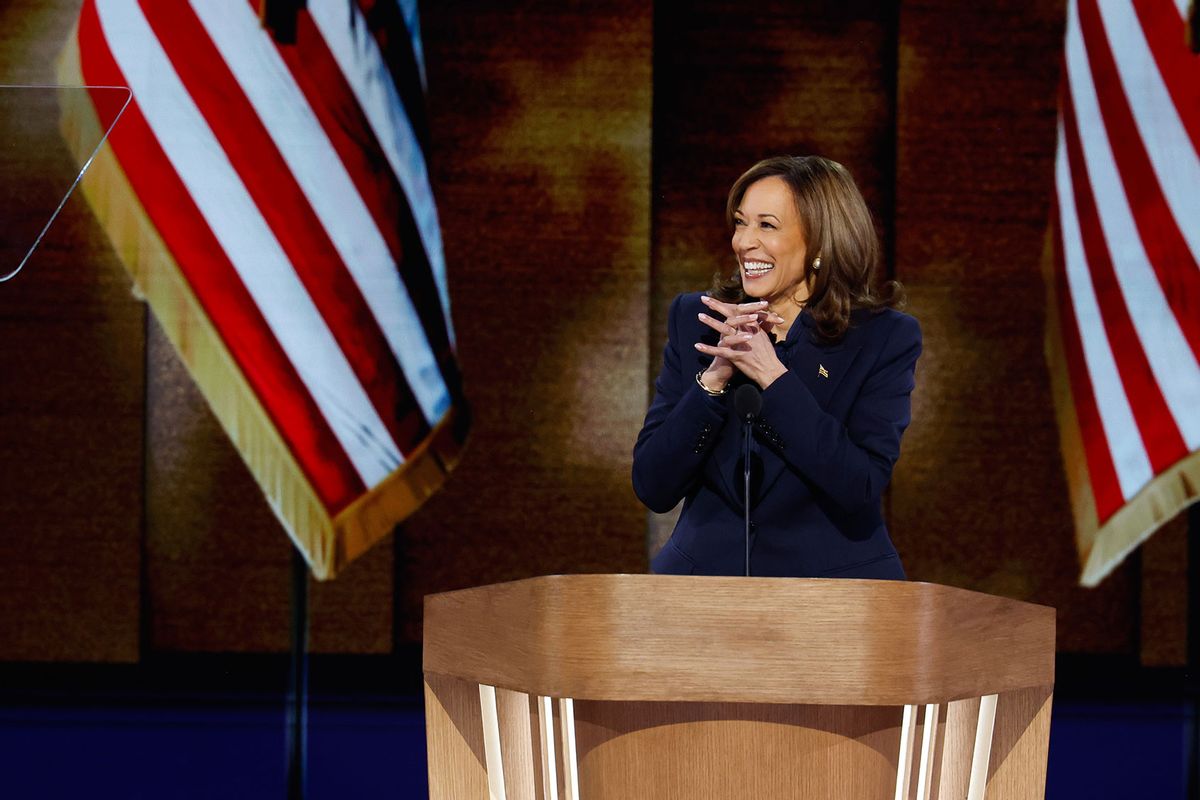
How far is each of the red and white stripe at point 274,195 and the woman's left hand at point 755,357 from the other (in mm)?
2176

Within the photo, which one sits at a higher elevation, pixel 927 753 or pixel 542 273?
pixel 542 273

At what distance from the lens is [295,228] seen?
3.39m

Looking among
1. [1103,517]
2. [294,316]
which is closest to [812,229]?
[294,316]

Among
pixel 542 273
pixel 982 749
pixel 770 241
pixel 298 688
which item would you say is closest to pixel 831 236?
pixel 770 241

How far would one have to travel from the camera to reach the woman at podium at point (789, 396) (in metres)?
1.37

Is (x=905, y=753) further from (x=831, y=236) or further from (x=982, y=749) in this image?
(x=831, y=236)

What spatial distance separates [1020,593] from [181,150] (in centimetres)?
257

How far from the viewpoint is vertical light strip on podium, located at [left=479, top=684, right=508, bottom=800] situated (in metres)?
1.27

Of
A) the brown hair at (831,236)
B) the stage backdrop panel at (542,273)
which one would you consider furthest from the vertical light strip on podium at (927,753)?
the stage backdrop panel at (542,273)

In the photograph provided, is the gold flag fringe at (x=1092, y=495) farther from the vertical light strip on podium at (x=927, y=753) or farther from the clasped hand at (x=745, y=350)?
the vertical light strip on podium at (x=927, y=753)

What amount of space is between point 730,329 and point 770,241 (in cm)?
20

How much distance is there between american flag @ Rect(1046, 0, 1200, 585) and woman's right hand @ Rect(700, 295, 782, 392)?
237 centimetres

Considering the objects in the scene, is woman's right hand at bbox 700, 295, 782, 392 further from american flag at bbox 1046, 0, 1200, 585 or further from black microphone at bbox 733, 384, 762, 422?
american flag at bbox 1046, 0, 1200, 585

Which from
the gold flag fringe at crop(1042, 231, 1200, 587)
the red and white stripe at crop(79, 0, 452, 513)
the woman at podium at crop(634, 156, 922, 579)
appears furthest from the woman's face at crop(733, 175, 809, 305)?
the gold flag fringe at crop(1042, 231, 1200, 587)
